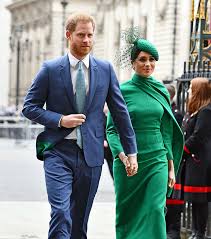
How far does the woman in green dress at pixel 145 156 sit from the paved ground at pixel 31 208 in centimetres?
206

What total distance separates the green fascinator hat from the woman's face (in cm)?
3

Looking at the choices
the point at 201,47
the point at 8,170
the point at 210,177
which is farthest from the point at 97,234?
the point at 8,170

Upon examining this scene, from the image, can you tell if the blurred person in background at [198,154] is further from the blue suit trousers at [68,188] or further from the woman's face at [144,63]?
the blue suit trousers at [68,188]

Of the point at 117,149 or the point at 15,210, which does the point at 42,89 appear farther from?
the point at 15,210

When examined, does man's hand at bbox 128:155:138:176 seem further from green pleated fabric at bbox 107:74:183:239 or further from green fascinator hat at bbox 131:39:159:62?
green fascinator hat at bbox 131:39:159:62

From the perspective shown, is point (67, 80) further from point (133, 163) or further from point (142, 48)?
point (142, 48)

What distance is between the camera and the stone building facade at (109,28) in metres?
57.8

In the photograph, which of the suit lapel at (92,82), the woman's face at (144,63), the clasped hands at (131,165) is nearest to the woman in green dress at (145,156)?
the woman's face at (144,63)

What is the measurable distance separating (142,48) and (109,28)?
63803 millimetres

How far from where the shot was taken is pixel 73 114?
693cm

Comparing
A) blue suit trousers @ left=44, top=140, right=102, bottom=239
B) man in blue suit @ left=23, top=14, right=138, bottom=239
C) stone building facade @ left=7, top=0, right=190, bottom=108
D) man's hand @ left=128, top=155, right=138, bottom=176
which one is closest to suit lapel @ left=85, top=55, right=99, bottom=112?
man in blue suit @ left=23, top=14, right=138, bottom=239

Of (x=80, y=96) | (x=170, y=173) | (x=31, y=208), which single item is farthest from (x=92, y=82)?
(x=31, y=208)

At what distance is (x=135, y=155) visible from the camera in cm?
732

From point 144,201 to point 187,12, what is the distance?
164ft
